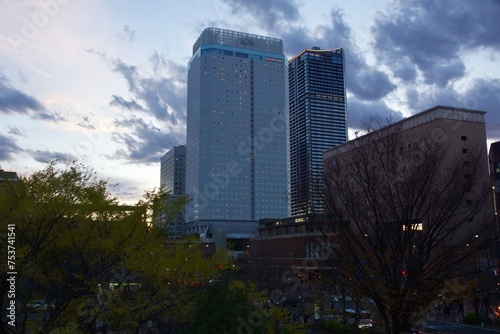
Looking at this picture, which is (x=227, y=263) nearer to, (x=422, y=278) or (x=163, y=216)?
(x=163, y=216)

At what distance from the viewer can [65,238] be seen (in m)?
15.2

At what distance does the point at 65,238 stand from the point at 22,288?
20.4 ft

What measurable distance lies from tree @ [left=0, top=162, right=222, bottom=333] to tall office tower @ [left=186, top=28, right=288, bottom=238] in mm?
141985

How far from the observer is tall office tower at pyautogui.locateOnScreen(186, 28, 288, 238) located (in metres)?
162

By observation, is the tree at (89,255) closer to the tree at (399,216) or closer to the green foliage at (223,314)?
the green foliage at (223,314)

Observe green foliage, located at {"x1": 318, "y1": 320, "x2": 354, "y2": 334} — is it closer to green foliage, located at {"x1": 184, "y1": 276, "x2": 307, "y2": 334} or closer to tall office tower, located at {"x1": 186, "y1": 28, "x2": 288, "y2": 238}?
green foliage, located at {"x1": 184, "y1": 276, "x2": 307, "y2": 334}

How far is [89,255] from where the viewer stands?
1616cm

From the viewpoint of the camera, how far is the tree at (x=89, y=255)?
14164mm

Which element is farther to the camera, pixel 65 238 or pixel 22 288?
pixel 22 288

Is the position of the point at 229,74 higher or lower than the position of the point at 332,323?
higher

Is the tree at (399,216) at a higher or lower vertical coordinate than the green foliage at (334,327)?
higher

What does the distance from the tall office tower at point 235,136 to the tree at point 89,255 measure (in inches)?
5590

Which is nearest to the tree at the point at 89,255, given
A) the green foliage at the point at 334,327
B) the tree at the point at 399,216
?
the tree at the point at 399,216

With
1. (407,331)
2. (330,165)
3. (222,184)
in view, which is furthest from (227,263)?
(222,184)
